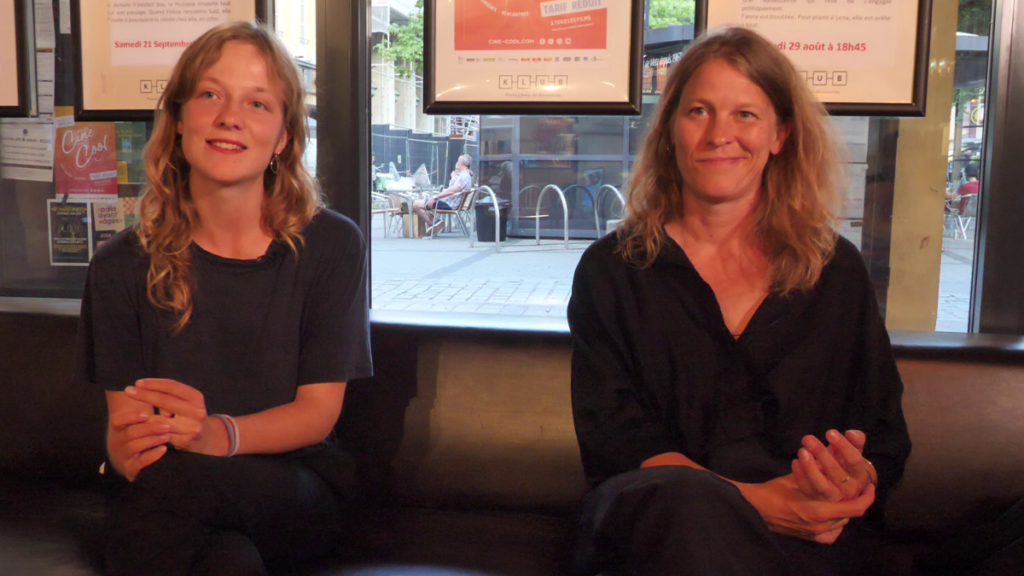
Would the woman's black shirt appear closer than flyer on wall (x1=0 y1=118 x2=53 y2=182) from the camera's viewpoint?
Yes

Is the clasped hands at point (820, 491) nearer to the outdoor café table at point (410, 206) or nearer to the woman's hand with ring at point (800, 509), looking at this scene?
the woman's hand with ring at point (800, 509)

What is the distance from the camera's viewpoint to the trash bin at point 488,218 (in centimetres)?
266

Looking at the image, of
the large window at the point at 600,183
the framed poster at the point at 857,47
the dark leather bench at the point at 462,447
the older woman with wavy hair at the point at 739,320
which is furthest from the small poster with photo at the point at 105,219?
the framed poster at the point at 857,47

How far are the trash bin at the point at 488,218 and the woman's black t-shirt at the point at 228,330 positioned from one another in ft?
2.97

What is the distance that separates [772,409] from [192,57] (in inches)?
56.1

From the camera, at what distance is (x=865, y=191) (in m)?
2.42

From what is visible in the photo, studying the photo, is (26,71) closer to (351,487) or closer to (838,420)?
(351,487)

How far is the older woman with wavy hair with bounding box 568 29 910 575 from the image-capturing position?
1639mm

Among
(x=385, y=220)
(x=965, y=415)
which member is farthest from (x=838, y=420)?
(x=385, y=220)

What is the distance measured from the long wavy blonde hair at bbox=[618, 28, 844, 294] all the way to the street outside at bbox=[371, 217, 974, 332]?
706mm

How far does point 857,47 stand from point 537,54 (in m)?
0.87

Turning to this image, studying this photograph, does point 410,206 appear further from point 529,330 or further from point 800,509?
point 800,509

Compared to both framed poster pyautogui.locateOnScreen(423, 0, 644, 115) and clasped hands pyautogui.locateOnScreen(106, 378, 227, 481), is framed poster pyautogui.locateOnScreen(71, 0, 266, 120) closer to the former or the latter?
framed poster pyautogui.locateOnScreen(423, 0, 644, 115)

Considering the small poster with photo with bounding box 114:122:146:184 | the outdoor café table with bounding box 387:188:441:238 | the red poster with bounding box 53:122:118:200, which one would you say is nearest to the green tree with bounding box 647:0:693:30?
the outdoor café table with bounding box 387:188:441:238
